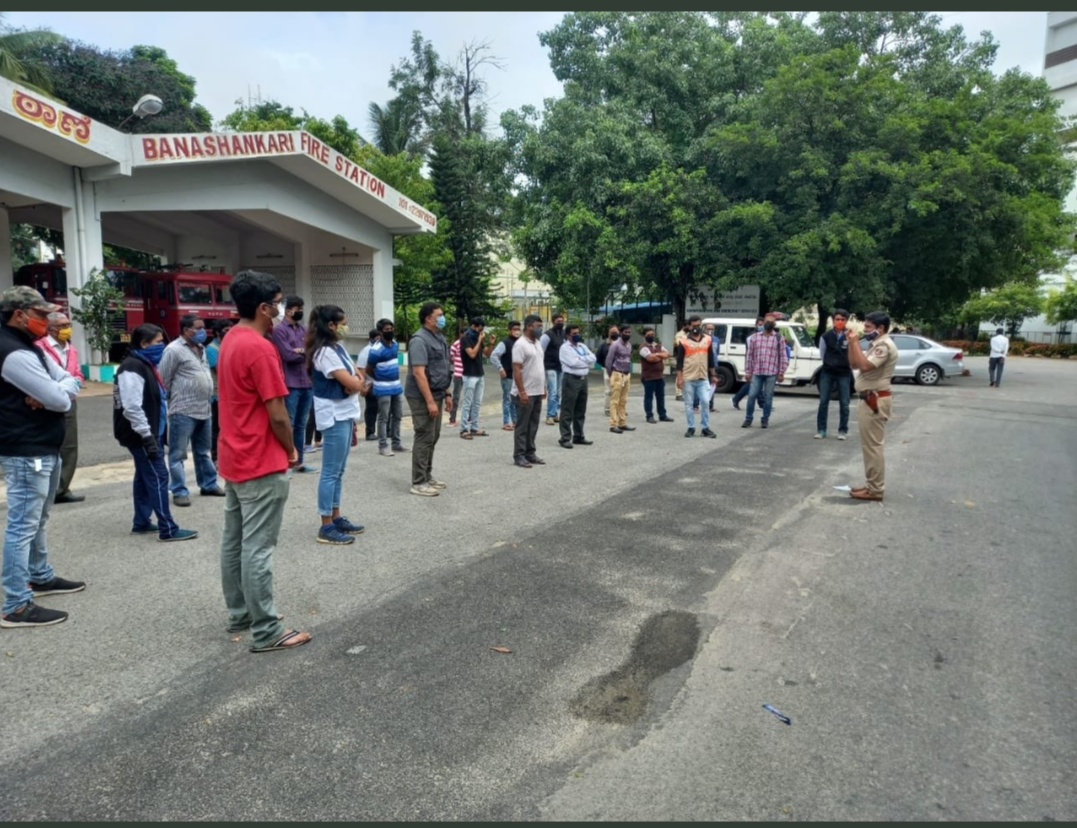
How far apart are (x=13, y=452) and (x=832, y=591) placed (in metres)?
4.97

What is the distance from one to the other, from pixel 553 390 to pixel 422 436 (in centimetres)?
532

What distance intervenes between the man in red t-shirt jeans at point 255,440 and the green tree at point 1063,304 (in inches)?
2077

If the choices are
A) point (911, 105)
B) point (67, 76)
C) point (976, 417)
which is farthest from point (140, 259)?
point (976, 417)

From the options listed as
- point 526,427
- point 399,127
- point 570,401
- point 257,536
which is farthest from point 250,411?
point 399,127

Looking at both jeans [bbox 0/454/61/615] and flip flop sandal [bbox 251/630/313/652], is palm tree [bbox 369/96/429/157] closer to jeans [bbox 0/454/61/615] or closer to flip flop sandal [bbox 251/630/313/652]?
jeans [bbox 0/454/61/615]

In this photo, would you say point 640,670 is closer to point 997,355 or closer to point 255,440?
point 255,440

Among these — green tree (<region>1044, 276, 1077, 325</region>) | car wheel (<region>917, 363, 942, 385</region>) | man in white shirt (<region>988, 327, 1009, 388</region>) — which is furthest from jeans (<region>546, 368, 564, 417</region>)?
green tree (<region>1044, 276, 1077, 325</region>)

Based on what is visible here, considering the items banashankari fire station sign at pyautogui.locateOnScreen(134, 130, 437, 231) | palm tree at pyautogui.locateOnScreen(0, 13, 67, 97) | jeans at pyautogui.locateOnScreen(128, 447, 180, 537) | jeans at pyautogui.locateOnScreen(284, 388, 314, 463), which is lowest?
jeans at pyautogui.locateOnScreen(128, 447, 180, 537)

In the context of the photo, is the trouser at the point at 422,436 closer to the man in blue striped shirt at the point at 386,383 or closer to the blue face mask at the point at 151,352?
the man in blue striped shirt at the point at 386,383

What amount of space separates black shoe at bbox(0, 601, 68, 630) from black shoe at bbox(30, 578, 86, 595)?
0.40 meters

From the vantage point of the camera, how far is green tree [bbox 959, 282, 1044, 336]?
45.5 m

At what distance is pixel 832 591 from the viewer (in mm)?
4773

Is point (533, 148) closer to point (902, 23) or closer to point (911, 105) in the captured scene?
point (911, 105)

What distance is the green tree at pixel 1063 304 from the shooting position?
44.2 m
